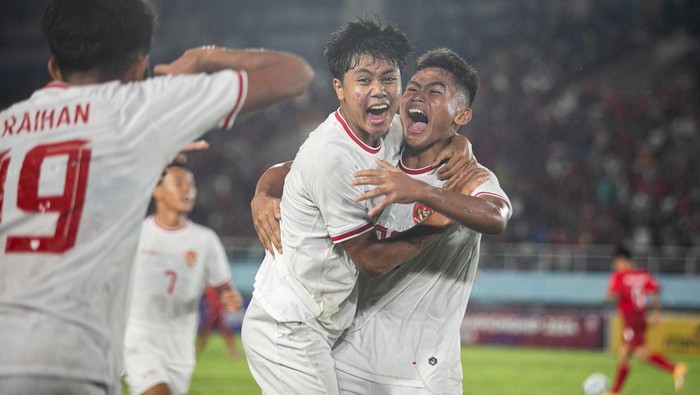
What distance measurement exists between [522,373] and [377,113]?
12.6 meters

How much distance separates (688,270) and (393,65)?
17144mm

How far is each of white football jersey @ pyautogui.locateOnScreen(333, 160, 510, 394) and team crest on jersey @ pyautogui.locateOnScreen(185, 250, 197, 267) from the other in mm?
4385

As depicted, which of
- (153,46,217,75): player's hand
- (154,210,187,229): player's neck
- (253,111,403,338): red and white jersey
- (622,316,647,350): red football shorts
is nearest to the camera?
(153,46,217,75): player's hand

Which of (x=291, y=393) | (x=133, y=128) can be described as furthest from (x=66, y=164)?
(x=291, y=393)

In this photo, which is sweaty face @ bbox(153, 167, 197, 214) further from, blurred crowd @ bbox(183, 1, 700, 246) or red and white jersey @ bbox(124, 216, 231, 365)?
blurred crowd @ bbox(183, 1, 700, 246)

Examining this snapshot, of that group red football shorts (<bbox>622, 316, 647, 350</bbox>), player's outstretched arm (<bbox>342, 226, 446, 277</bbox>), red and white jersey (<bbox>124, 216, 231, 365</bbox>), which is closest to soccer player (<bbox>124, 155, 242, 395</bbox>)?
red and white jersey (<bbox>124, 216, 231, 365</bbox>)

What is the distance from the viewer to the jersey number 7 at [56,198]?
310cm

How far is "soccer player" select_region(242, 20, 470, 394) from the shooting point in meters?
4.46

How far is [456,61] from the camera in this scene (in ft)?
17.5

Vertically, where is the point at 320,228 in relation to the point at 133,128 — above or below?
below

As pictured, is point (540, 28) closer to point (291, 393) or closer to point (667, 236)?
point (667, 236)

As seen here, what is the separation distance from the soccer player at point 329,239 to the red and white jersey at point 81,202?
1277 mm

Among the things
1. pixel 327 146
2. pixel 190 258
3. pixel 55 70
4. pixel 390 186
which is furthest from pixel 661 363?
pixel 55 70

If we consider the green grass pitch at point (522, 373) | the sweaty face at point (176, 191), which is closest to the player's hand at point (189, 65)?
the sweaty face at point (176, 191)
